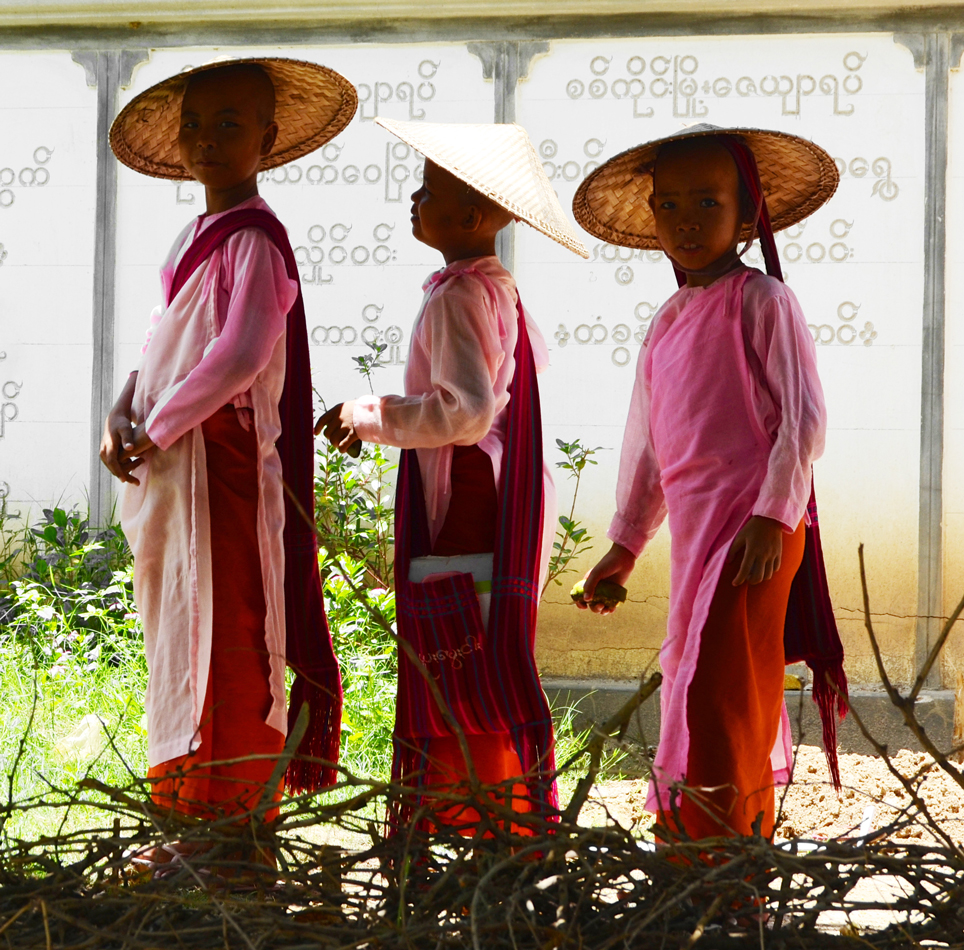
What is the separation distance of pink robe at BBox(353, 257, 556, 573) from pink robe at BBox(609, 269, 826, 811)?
37 cm

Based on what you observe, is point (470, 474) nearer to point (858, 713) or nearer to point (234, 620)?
point (234, 620)

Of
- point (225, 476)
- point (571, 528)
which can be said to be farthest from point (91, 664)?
point (225, 476)

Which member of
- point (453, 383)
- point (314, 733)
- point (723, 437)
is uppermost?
point (453, 383)

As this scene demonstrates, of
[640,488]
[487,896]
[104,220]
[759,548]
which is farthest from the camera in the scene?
[104,220]

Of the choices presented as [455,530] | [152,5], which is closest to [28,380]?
[152,5]

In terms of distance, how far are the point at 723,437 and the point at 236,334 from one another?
3.38ft

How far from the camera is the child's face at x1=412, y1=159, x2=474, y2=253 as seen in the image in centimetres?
270

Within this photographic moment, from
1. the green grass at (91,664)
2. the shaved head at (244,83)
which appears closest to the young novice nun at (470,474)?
the shaved head at (244,83)

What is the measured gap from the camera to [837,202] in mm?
4781

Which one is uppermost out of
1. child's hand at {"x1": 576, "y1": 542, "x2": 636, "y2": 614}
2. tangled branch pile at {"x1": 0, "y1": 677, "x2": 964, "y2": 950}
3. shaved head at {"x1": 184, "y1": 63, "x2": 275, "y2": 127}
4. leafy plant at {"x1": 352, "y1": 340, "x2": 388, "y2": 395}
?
shaved head at {"x1": 184, "y1": 63, "x2": 275, "y2": 127}

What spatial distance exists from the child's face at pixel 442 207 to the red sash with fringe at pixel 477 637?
1.65 ft

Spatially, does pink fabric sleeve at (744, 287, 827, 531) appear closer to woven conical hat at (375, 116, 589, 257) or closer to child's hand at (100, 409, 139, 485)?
woven conical hat at (375, 116, 589, 257)

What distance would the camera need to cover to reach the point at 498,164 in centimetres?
270

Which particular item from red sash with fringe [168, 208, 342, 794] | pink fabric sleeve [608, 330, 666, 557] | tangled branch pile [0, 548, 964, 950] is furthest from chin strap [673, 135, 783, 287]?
tangled branch pile [0, 548, 964, 950]
